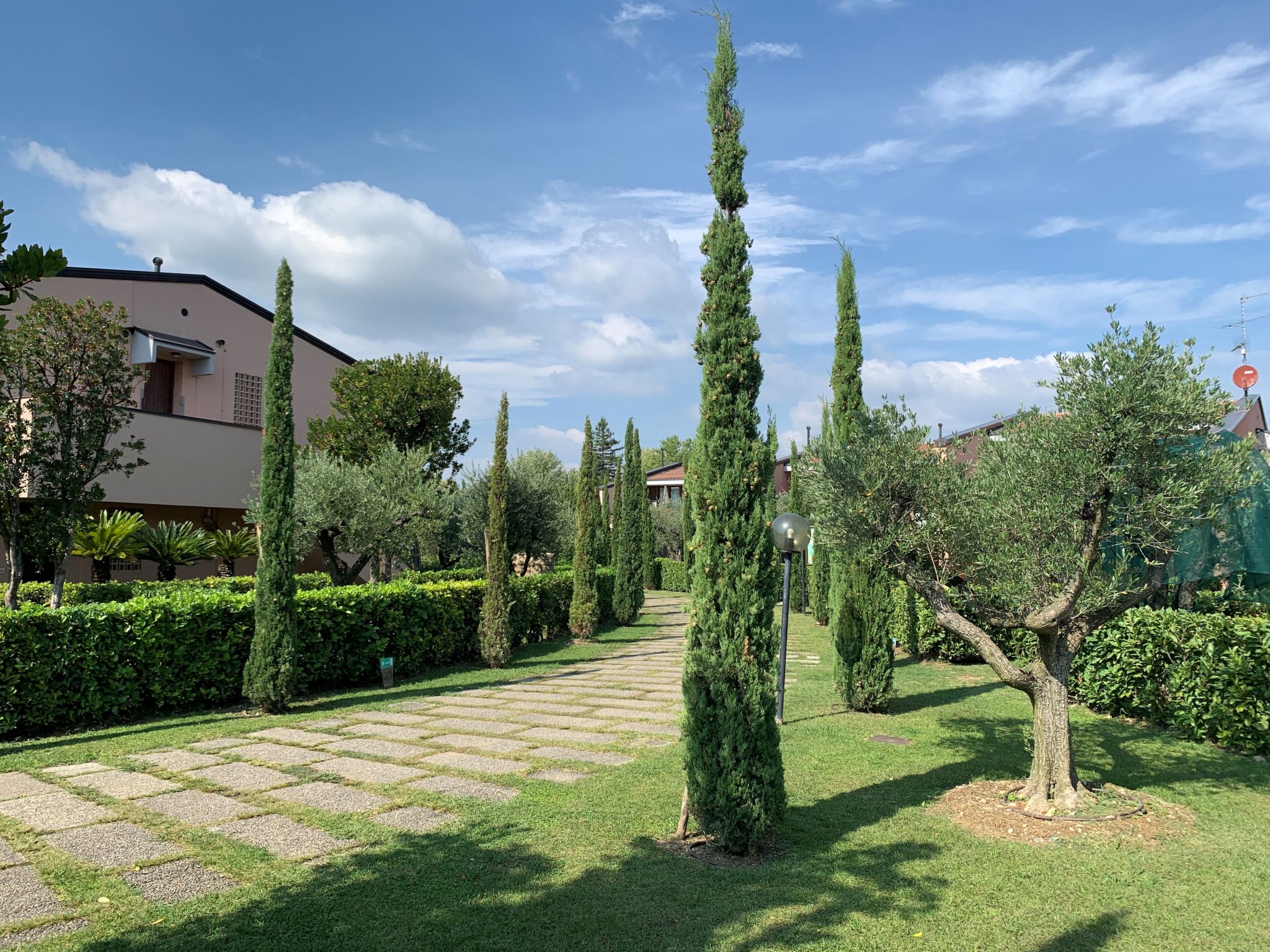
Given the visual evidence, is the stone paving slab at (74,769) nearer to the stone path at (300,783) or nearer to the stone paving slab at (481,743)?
the stone path at (300,783)

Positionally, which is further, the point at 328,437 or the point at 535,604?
Result: the point at 328,437

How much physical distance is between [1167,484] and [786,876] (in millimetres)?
3312

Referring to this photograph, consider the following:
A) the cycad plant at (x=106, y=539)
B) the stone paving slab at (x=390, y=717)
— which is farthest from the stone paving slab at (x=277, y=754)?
the cycad plant at (x=106, y=539)

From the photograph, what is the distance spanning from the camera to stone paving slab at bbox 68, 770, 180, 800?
5.93 metres

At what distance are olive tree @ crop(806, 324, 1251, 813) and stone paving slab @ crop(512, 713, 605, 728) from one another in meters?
3.76

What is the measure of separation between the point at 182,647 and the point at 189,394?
47.3ft

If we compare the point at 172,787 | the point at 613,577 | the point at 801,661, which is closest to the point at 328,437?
the point at 613,577

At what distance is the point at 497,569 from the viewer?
13117mm

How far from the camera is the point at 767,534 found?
5.01 metres

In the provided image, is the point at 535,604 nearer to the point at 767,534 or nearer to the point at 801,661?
the point at 801,661

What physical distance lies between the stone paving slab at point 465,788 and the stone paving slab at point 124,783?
198cm

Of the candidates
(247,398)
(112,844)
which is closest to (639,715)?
(112,844)

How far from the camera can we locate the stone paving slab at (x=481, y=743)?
24.3 feet

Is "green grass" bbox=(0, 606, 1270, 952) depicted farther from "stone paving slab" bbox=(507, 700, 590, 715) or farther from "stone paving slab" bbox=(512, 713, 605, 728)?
"stone paving slab" bbox=(507, 700, 590, 715)
